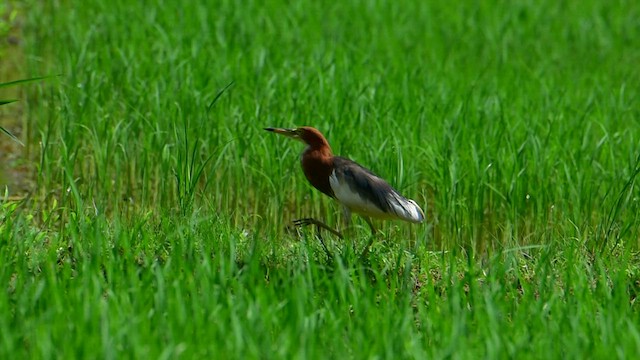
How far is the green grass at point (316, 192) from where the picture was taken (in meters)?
3.11

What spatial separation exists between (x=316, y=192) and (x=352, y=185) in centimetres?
109

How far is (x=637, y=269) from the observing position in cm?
413

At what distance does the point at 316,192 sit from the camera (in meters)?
5.15

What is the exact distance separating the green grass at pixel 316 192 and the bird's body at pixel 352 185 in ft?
0.52

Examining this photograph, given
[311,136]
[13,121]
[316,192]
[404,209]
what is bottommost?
[13,121]

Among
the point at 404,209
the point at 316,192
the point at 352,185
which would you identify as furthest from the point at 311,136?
the point at 316,192

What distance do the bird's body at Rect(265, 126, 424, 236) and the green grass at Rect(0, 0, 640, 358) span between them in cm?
16

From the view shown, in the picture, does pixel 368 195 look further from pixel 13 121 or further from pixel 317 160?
pixel 13 121

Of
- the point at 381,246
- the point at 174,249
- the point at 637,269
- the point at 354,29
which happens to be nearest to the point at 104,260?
the point at 174,249

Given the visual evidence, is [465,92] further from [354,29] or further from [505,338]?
[505,338]

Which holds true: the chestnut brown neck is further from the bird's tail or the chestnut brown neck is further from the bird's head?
the bird's tail

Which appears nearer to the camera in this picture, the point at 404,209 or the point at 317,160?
the point at 404,209

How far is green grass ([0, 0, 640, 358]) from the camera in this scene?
3.11 m

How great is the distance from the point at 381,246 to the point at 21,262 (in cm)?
138
